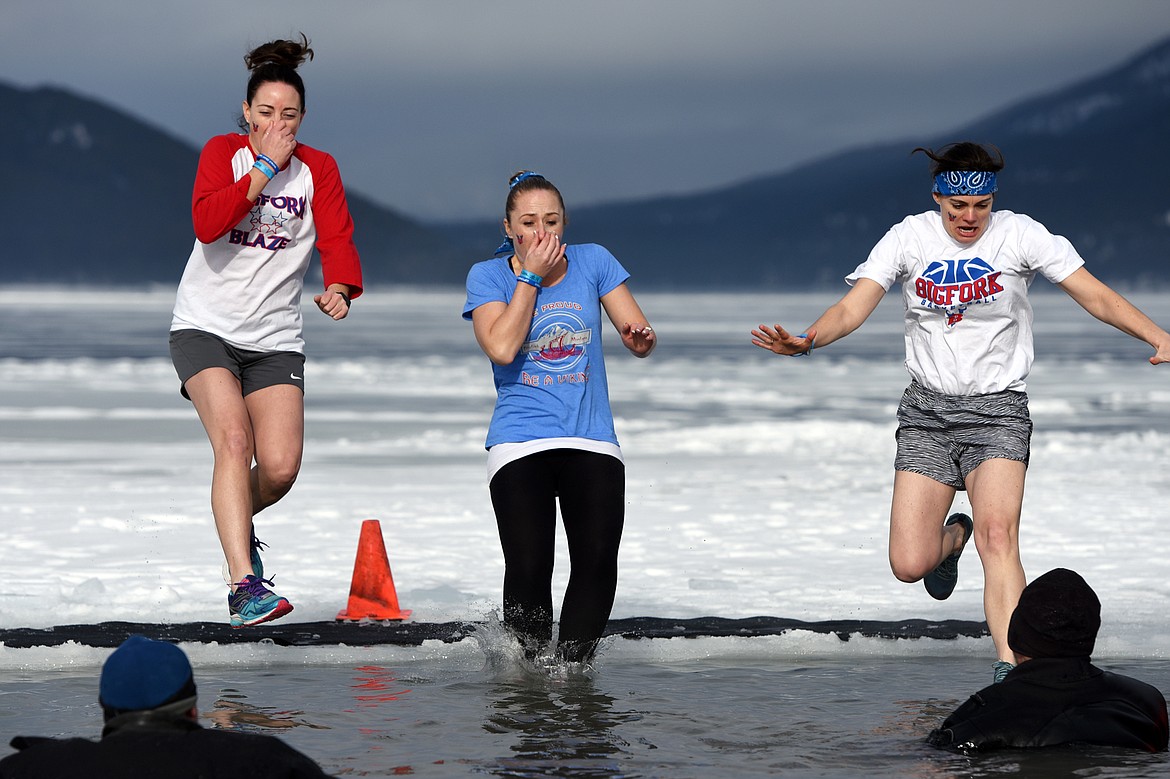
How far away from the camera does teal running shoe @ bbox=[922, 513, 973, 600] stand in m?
6.28

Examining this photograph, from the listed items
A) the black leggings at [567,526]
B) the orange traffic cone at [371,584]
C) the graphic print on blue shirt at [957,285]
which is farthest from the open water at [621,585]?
the graphic print on blue shirt at [957,285]

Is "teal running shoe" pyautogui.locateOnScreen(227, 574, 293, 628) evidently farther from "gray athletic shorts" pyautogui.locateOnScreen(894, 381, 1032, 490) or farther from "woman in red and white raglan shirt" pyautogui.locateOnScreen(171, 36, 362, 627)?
"gray athletic shorts" pyautogui.locateOnScreen(894, 381, 1032, 490)

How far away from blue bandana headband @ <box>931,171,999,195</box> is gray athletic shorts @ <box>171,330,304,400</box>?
2.58m

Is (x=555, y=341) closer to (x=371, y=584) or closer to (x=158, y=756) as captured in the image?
(x=371, y=584)

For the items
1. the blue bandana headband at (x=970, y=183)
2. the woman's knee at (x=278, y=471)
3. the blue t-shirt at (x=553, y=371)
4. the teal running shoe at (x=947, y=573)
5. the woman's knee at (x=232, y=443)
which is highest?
the blue bandana headband at (x=970, y=183)

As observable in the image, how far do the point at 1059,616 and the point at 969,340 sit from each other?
4.64 ft

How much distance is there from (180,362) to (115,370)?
21.0m

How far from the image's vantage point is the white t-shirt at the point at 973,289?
18.2 ft

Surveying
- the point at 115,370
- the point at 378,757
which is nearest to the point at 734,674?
the point at 378,757

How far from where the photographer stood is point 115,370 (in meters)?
26.2

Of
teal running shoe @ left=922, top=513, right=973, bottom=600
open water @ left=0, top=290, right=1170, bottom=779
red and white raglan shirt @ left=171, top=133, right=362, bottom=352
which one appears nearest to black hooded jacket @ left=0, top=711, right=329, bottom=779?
open water @ left=0, top=290, right=1170, bottom=779

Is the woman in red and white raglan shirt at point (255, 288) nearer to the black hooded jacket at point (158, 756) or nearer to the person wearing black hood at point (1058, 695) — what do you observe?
the black hooded jacket at point (158, 756)

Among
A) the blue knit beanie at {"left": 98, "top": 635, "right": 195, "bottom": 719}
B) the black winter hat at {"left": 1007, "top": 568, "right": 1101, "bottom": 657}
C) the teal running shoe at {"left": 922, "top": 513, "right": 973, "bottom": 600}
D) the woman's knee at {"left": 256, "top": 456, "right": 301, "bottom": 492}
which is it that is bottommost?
the blue knit beanie at {"left": 98, "top": 635, "right": 195, "bottom": 719}

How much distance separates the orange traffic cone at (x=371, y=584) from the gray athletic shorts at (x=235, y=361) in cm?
97
